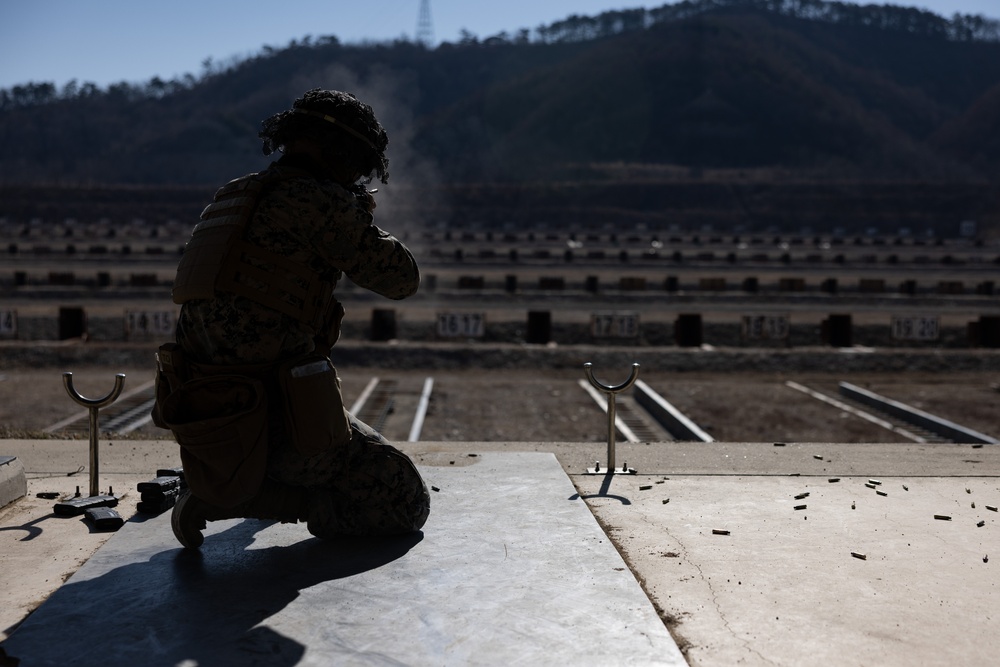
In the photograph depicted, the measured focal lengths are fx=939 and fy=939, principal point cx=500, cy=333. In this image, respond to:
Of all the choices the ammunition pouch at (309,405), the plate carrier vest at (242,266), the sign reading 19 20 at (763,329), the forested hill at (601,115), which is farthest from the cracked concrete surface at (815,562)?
the forested hill at (601,115)

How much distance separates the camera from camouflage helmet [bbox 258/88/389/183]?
357 cm

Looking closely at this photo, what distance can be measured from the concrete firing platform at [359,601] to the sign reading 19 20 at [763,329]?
54.2ft

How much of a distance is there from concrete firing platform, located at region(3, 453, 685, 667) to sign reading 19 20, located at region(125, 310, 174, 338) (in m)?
16.2

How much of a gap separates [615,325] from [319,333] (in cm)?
1669

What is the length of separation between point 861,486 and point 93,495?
3.86 meters

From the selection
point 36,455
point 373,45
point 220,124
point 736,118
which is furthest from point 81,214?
point 373,45

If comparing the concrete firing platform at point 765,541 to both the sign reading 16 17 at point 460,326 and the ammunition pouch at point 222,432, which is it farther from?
the sign reading 16 17 at point 460,326

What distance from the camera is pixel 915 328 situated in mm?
19953

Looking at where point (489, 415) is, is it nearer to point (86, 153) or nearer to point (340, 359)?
point (340, 359)

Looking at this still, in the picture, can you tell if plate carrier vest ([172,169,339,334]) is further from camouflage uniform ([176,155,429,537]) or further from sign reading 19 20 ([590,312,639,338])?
sign reading 19 20 ([590,312,639,338])

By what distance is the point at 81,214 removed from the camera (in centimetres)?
6506

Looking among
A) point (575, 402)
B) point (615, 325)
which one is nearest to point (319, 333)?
point (575, 402)

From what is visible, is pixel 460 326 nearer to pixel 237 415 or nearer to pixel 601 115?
pixel 237 415

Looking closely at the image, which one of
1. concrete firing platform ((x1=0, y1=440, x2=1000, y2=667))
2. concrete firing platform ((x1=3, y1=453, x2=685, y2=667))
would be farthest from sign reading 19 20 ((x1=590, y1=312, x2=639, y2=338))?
concrete firing platform ((x1=3, y1=453, x2=685, y2=667))
